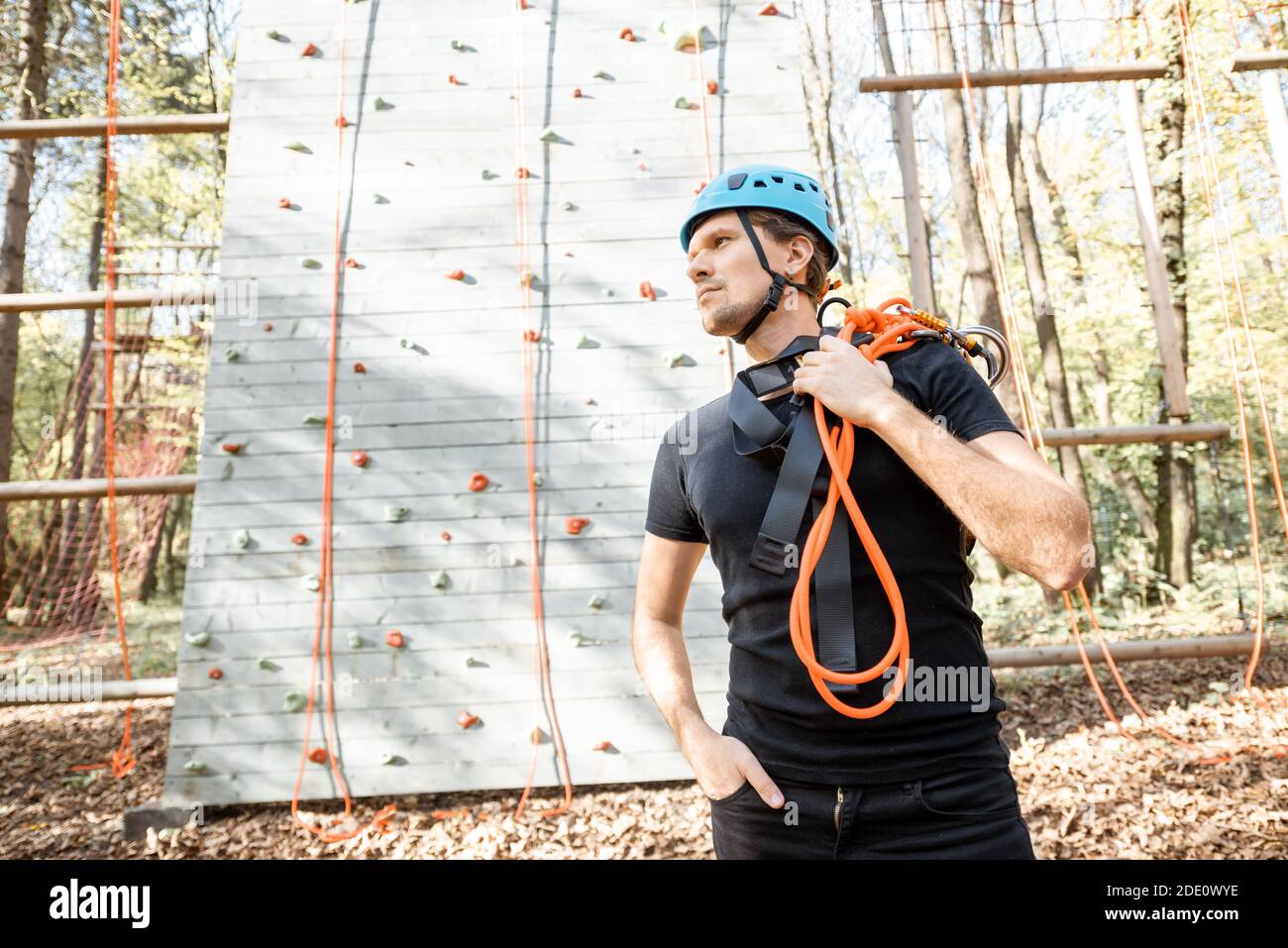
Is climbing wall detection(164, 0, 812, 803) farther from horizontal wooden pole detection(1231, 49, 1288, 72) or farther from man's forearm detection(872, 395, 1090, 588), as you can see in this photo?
man's forearm detection(872, 395, 1090, 588)

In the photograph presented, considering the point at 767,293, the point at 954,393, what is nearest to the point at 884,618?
the point at 954,393

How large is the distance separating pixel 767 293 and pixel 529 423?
3020 millimetres

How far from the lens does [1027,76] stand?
5039 millimetres

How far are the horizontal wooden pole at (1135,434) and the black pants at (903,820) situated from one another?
3.74 m

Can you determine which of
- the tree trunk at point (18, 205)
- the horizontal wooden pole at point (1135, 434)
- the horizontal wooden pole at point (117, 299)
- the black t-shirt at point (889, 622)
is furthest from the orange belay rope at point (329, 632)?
the tree trunk at point (18, 205)

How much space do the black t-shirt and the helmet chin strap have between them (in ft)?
0.83

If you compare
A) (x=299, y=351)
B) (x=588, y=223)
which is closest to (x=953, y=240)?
(x=588, y=223)

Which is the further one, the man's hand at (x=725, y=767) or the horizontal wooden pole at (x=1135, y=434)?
the horizontal wooden pole at (x=1135, y=434)

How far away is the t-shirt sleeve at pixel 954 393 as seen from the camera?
56.2 inches

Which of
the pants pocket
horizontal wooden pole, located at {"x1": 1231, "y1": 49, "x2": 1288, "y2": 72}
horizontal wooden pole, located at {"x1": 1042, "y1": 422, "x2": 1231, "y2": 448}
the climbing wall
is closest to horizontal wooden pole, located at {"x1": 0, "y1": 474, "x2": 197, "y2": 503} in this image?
the climbing wall

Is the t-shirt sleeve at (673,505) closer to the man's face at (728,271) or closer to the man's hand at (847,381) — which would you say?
the man's face at (728,271)

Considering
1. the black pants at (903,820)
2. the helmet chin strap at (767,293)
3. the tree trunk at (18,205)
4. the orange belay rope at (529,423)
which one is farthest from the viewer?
the tree trunk at (18,205)

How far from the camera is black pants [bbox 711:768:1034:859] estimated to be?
141 centimetres
